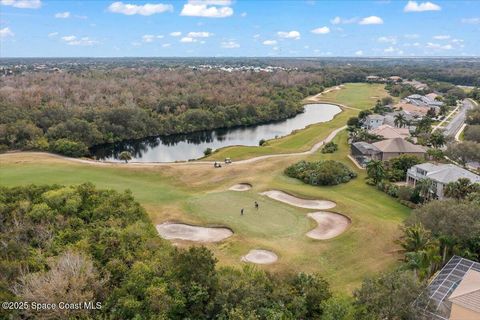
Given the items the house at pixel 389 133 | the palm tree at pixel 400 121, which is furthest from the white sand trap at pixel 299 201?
the palm tree at pixel 400 121

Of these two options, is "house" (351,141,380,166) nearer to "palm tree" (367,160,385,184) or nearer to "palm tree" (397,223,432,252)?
"palm tree" (367,160,385,184)

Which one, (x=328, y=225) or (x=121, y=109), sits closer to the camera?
(x=328, y=225)

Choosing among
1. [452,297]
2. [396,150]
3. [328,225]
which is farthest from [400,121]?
[452,297]

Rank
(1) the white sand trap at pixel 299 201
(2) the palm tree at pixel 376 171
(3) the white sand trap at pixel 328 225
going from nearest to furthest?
(3) the white sand trap at pixel 328 225 < (1) the white sand trap at pixel 299 201 < (2) the palm tree at pixel 376 171

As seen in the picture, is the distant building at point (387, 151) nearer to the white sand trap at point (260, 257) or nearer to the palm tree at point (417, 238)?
the palm tree at point (417, 238)

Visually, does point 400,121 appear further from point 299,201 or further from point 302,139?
point 299,201

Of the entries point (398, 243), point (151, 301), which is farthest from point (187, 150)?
point (151, 301)
